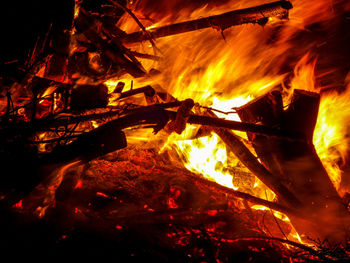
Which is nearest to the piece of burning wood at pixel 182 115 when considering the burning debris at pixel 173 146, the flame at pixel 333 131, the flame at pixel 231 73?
the burning debris at pixel 173 146

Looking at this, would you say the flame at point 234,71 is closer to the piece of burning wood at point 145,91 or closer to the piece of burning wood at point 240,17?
the piece of burning wood at point 145,91

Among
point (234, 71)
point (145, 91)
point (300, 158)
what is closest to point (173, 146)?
point (145, 91)

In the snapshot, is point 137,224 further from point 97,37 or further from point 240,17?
point 240,17

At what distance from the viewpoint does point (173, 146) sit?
5773mm

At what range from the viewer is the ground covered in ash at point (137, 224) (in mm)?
2869

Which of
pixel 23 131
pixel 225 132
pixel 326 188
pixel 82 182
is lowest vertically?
pixel 326 188

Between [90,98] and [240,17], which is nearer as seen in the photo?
[90,98]

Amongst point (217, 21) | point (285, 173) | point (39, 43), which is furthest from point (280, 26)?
point (39, 43)

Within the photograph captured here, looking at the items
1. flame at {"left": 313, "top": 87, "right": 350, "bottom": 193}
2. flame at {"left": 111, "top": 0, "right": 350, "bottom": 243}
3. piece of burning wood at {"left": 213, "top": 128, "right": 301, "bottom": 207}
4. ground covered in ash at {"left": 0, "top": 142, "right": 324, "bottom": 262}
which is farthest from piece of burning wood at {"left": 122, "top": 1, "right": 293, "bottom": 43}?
ground covered in ash at {"left": 0, "top": 142, "right": 324, "bottom": 262}

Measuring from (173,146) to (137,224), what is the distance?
2.66 metres

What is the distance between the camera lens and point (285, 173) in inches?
164

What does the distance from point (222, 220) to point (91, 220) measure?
6.80 ft

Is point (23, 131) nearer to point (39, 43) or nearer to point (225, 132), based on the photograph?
point (39, 43)

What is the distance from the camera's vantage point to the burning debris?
3.14 m
